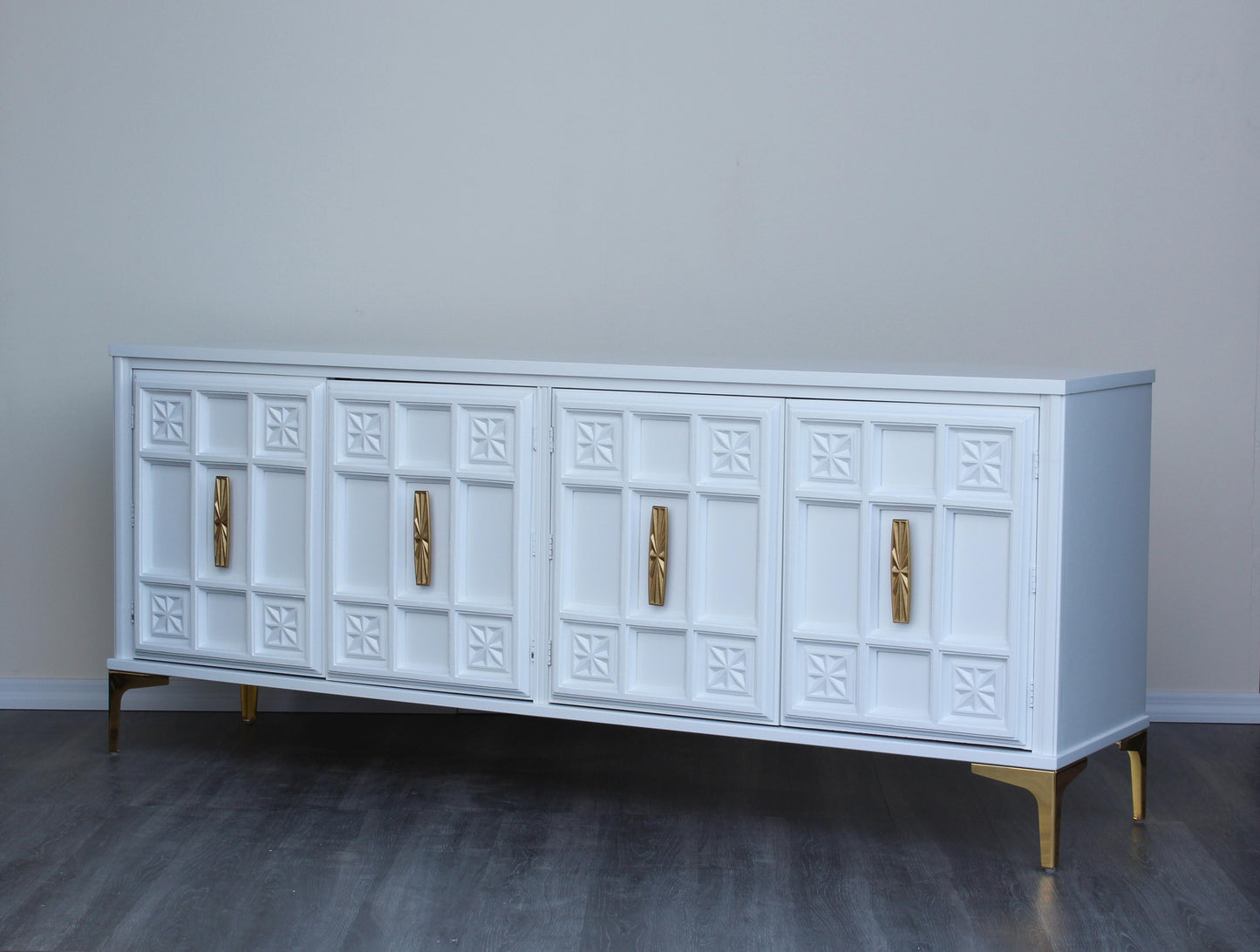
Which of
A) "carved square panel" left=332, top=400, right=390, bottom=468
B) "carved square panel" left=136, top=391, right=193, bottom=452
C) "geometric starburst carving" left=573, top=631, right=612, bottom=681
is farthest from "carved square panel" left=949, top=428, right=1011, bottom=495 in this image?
"carved square panel" left=136, top=391, right=193, bottom=452

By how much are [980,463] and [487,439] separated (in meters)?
0.87

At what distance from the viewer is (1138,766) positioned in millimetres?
2416

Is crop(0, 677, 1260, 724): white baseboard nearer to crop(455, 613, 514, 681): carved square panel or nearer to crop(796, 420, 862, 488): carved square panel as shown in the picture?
crop(455, 613, 514, 681): carved square panel

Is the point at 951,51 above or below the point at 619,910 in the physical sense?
above

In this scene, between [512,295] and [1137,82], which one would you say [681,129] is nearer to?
[512,295]

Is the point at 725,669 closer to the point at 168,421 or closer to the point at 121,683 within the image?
the point at 168,421

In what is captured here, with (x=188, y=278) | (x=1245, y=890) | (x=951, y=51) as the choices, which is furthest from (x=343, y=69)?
(x=1245, y=890)

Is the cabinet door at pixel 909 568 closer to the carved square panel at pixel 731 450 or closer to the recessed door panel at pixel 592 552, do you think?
the carved square panel at pixel 731 450

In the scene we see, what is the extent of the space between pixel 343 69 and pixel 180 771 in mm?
1628

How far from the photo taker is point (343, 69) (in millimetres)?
3084

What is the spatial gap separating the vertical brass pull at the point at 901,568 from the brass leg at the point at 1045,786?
287mm

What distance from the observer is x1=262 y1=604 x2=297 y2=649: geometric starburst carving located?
2.54 m

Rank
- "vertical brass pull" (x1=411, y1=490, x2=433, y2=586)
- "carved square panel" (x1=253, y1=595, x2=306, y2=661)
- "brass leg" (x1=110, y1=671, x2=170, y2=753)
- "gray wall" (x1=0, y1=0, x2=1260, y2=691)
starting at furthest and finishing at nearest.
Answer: "gray wall" (x1=0, y1=0, x2=1260, y2=691) → "brass leg" (x1=110, y1=671, x2=170, y2=753) → "carved square panel" (x1=253, y1=595, x2=306, y2=661) → "vertical brass pull" (x1=411, y1=490, x2=433, y2=586)

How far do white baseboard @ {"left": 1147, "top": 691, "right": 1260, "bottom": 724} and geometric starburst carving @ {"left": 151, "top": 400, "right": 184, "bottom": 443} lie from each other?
225 cm
